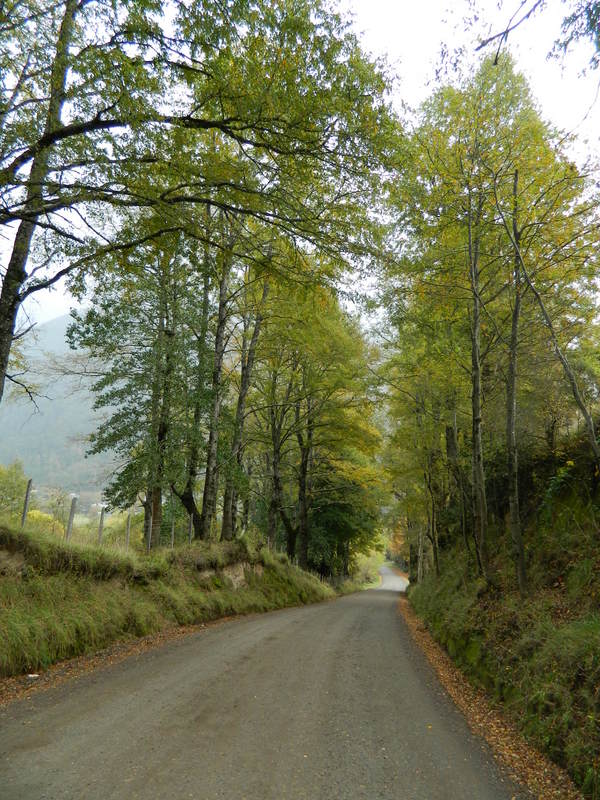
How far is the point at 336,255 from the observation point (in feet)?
20.9

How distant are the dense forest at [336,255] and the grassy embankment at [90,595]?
2031 mm

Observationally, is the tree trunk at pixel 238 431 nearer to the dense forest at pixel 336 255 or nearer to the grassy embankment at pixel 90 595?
the dense forest at pixel 336 255

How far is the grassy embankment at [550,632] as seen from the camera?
3.78 metres

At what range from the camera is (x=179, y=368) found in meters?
11.5

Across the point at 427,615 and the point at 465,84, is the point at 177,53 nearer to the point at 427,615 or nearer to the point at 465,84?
the point at 465,84

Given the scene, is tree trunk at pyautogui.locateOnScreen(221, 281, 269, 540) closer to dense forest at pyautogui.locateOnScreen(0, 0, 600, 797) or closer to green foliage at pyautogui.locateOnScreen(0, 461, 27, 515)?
dense forest at pyautogui.locateOnScreen(0, 0, 600, 797)

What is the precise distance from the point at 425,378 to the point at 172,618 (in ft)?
28.8

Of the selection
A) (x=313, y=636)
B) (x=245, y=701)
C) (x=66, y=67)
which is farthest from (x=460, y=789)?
(x=66, y=67)

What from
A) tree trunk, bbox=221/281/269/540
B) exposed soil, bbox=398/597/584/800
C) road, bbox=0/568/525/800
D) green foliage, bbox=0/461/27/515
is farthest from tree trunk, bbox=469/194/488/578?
green foliage, bbox=0/461/27/515

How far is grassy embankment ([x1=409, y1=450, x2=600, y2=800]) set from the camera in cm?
378

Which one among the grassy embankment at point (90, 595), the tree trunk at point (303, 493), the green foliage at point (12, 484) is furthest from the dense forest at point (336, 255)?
the green foliage at point (12, 484)

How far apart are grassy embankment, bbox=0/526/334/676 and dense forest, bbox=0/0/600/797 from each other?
2031 millimetres

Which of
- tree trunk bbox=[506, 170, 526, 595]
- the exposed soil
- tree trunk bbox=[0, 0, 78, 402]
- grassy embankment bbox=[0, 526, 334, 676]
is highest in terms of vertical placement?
tree trunk bbox=[0, 0, 78, 402]

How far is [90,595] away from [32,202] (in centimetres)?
616
